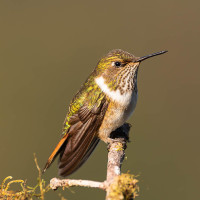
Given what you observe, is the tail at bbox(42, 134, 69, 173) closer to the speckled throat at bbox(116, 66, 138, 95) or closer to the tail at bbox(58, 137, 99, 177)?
the tail at bbox(58, 137, 99, 177)

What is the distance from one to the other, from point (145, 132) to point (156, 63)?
2.14 meters

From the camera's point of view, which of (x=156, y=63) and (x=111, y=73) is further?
(x=156, y=63)

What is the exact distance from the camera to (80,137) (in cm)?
391

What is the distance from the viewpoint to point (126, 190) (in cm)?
222

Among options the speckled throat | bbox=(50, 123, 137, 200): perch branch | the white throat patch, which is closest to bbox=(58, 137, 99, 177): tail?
bbox=(50, 123, 137, 200): perch branch

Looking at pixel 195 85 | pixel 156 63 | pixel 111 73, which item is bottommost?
pixel 111 73

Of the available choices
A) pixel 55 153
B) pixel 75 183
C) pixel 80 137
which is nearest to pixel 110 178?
pixel 75 183

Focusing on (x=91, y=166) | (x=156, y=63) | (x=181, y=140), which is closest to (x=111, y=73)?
(x=91, y=166)

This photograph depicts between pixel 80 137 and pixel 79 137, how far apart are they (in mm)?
11

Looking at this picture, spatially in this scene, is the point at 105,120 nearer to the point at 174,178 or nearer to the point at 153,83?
the point at 174,178

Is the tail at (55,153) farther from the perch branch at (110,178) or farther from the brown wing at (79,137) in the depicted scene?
the perch branch at (110,178)

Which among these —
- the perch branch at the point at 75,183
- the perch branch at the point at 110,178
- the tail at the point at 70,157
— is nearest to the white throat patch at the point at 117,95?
the perch branch at the point at 110,178

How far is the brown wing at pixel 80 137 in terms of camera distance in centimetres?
383

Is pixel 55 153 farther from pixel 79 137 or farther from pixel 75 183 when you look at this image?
pixel 75 183
